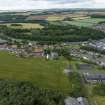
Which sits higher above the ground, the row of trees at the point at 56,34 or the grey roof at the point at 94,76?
the grey roof at the point at 94,76

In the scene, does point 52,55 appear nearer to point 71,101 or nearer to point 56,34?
point 71,101

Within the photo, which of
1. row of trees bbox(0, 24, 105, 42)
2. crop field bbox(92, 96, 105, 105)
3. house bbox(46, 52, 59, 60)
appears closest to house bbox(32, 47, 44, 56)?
house bbox(46, 52, 59, 60)

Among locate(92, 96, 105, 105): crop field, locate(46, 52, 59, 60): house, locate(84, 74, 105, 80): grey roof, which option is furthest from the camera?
locate(46, 52, 59, 60): house

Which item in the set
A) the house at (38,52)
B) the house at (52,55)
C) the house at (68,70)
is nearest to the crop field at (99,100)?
the house at (68,70)

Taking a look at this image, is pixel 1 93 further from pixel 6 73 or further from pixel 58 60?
pixel 58 60

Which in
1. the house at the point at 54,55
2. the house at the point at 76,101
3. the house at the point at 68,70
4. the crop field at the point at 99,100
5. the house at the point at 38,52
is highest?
the house at the point at 76,101

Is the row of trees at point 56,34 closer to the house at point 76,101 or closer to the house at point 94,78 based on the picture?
the house at point 94,78

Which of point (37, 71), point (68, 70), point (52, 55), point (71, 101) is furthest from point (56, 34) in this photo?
point (71, 101)

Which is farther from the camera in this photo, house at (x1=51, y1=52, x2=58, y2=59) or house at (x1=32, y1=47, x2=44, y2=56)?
house at (x1=32, y1=47, x2=44, y2=56)

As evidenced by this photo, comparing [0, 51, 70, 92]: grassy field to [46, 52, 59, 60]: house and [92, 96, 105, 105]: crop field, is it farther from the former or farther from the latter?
[92, 96, 105, 105]: crop field
